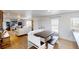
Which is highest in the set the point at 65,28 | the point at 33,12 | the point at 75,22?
the point at 33,12

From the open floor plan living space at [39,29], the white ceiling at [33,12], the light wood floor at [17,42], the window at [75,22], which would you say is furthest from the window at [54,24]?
the light wood floor at [17,42]

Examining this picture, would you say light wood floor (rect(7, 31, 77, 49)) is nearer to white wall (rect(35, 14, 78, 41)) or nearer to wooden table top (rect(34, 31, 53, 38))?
white wall (rect(35, 14, 78, 41))

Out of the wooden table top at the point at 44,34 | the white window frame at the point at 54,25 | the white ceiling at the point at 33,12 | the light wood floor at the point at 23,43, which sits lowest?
the light wood floor at the point at 23,43

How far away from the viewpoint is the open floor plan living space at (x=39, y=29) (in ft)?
5.13

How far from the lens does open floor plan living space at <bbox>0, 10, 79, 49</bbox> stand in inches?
61.6

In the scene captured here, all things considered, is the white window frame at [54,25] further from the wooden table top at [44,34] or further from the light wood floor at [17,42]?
the light wood floor at [17,42]

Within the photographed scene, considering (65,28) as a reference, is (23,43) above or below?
below

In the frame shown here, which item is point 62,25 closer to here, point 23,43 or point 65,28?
point 65,28

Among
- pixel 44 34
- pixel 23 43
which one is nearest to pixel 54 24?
pixel 44 34

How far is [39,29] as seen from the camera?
1.63m

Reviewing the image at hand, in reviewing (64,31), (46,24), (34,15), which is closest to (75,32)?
(64,31)
